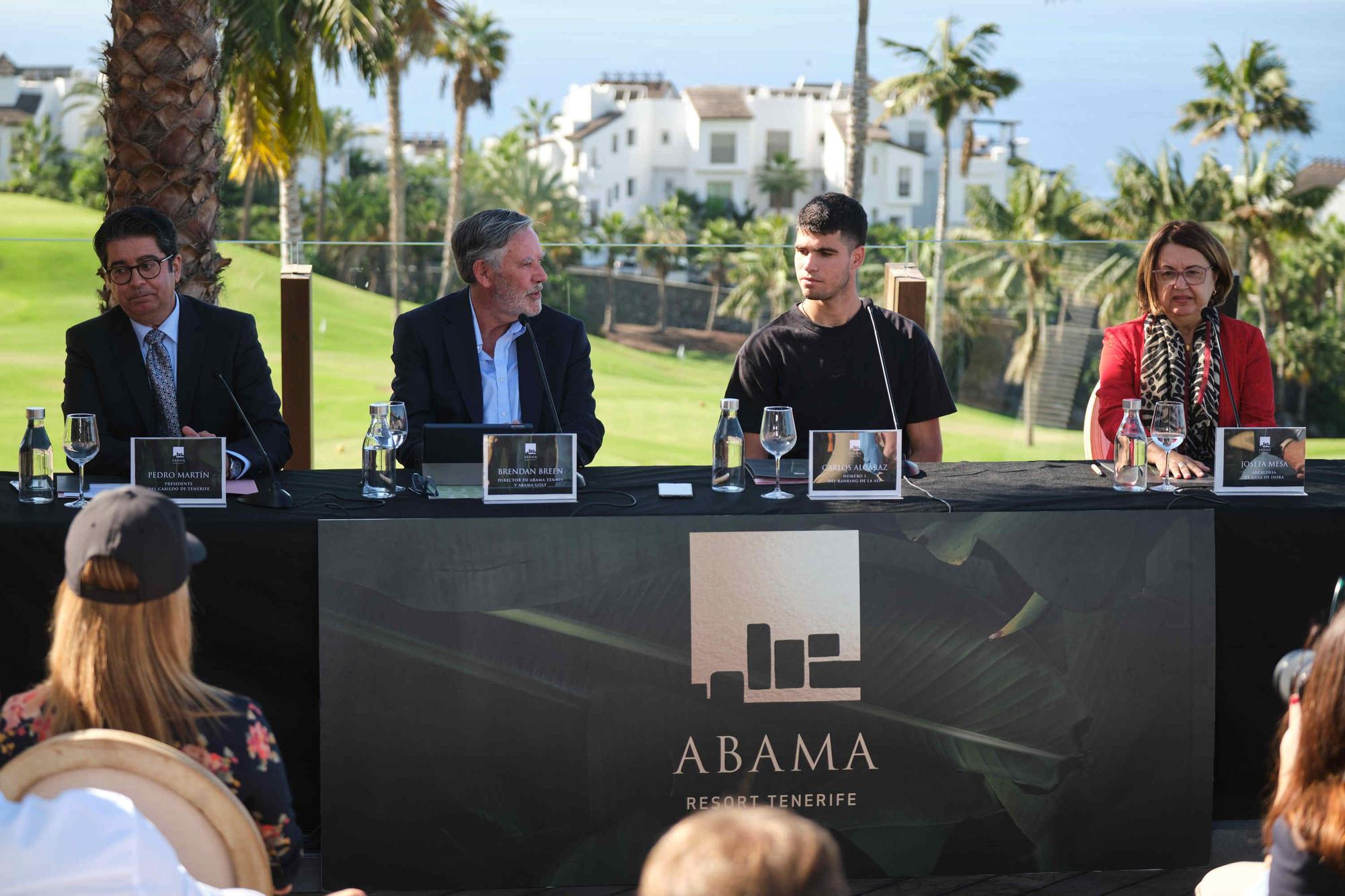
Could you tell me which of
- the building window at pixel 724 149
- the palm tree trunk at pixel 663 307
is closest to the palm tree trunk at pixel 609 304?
the palm tree trunk at pixel 663 307

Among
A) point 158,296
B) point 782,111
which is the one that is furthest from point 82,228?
point 782,111

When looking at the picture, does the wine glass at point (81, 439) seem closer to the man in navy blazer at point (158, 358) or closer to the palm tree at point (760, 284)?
the man in navy blazer at point (158, 358)

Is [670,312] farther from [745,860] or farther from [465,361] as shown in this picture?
[745,860]

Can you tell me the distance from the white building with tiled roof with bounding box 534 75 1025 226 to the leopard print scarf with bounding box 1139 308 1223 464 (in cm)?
7261

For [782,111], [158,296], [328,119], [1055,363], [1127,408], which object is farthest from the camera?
[782,111]

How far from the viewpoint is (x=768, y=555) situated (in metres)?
2.85

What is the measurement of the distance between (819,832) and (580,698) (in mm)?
1693

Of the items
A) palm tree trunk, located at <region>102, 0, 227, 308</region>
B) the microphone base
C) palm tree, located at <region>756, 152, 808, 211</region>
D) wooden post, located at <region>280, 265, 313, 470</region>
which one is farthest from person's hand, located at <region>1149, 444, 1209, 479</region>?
palm tree, located at <region>756, 152, 808, 211</region>

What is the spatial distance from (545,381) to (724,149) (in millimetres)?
76720

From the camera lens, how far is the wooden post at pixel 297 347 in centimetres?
519

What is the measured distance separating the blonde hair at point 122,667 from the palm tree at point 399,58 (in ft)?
12.9

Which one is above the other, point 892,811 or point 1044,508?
point 1044,508

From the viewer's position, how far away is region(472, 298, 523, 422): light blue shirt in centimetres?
376

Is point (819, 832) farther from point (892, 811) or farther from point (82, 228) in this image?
point (82, 228)
